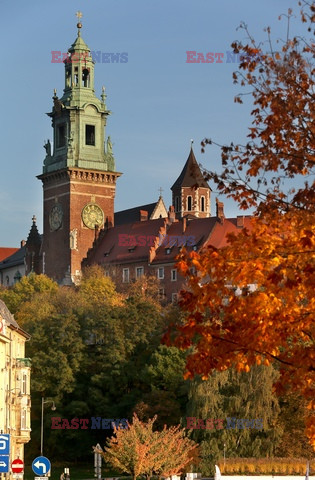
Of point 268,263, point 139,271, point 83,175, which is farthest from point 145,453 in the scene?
point 83,175

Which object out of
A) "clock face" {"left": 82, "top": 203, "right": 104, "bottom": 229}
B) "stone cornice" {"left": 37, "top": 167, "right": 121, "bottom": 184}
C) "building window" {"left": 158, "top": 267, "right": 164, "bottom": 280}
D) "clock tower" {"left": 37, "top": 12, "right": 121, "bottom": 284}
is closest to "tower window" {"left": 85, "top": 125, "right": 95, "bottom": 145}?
"clock tower" {"left": 37, "top": 12, "right": 121, "bottom": 284}

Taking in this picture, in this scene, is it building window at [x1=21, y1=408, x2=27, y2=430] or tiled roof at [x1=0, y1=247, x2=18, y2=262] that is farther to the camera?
tiled roof at [x1=0, y1=247, x2=18, y2=262]

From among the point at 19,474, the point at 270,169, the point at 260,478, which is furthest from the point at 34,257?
the point at 270,169

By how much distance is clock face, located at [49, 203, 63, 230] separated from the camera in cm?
14738

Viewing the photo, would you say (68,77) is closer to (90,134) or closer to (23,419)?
(90,134)

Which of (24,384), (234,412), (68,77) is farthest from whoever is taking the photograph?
(68,77)

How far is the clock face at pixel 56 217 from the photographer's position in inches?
5802

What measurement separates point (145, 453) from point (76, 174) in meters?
87.0

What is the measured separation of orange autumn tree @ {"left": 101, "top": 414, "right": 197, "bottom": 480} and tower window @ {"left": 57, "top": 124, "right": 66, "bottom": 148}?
87.8 m

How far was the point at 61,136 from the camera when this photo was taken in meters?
149

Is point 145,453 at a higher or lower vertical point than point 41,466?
higher

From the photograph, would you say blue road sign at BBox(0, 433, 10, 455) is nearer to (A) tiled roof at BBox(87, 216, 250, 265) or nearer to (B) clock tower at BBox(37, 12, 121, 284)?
(A) tiled roof at BBox(87, 216, 250, 265)

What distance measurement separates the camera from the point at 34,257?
151 meters

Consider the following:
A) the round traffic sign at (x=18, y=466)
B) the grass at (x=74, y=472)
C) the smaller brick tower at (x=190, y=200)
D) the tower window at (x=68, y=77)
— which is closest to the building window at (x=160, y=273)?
the tower window at (x=68, y=77)
